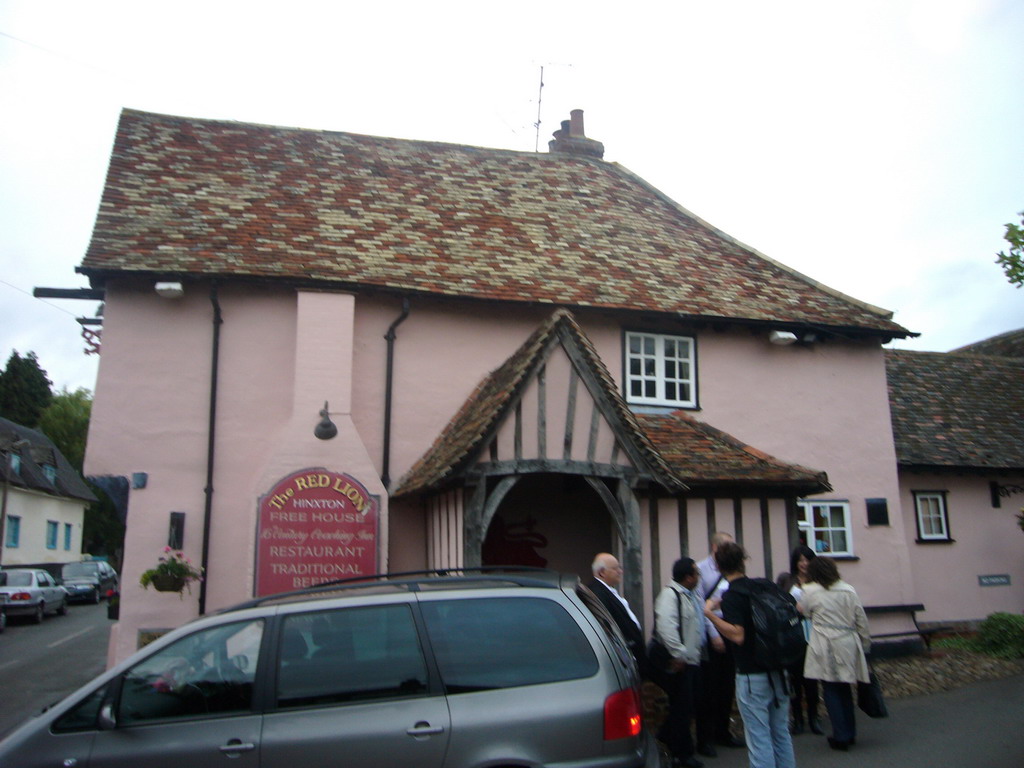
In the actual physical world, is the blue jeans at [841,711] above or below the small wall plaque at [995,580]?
below

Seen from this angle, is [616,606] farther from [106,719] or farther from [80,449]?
Answer: [80,449]

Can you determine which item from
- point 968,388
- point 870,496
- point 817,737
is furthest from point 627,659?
point 968,388

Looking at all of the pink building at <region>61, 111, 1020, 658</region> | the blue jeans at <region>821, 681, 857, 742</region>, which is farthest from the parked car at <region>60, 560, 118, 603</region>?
the blue jeans at <region>821, 681, 857, 742</region>

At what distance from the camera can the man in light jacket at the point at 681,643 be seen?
23.3 ft

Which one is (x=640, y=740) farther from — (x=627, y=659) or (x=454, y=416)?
(x=454, y=416)

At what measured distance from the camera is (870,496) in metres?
13.3

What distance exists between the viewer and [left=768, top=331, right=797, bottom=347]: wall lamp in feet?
42.8

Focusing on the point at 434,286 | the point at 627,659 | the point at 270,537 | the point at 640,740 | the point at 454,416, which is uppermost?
the point at 434,286

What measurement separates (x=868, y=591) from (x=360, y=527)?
769 centimetres

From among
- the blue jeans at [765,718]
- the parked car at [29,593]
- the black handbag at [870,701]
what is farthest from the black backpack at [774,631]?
the parked car at [29,593]

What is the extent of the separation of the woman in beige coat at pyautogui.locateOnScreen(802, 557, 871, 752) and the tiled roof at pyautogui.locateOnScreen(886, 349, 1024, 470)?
7763 mm

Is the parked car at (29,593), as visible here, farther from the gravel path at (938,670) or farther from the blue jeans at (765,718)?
the blue jeans at (765,718)

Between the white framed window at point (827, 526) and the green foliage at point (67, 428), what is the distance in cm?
4819

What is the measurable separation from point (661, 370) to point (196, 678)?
29.8 feet
